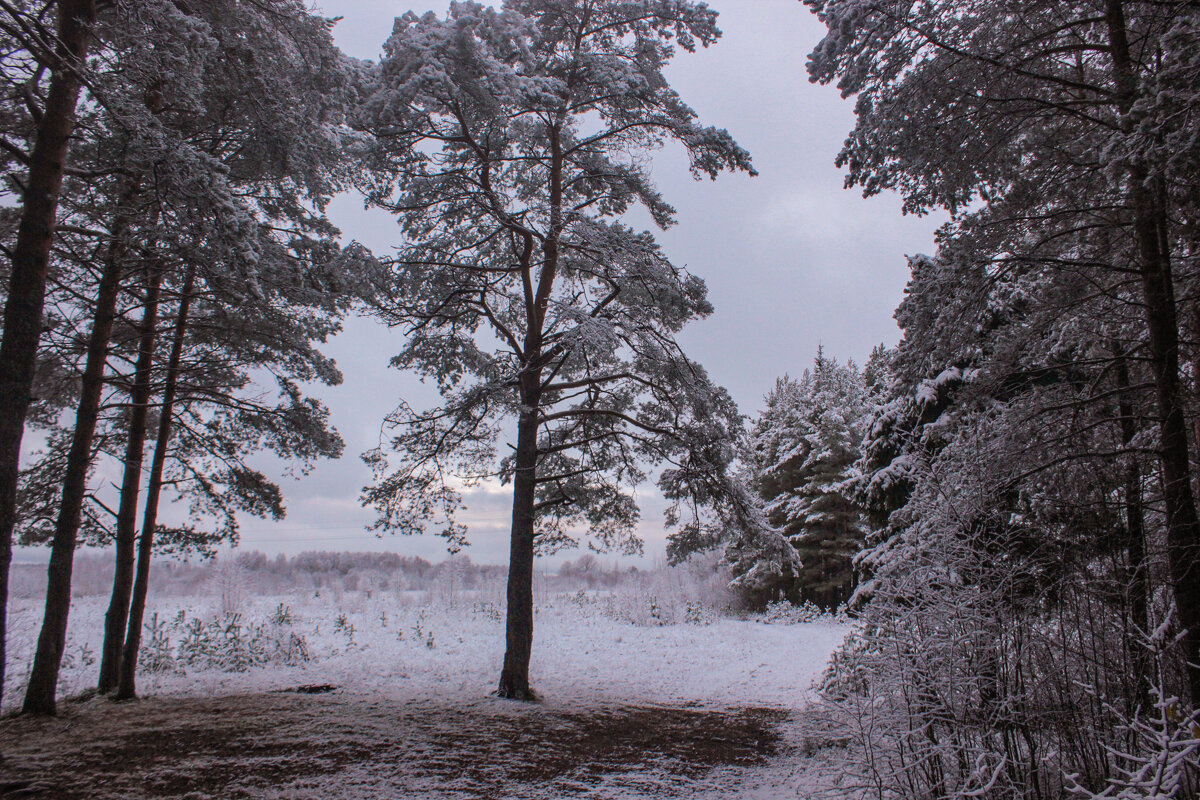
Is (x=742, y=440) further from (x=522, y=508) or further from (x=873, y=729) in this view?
(x=873, y=729)

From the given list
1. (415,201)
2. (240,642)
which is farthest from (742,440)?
(240,642)

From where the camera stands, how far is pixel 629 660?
1595cm

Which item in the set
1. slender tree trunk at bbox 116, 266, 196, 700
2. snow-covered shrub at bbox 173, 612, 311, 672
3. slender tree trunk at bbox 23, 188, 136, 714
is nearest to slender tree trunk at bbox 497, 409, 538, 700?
slender tree trunk at bbox 116, 266, 196, 700

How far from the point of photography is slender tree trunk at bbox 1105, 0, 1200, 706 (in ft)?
16.9

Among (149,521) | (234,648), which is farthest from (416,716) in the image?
(234,648)

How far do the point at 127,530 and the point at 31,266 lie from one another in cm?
539

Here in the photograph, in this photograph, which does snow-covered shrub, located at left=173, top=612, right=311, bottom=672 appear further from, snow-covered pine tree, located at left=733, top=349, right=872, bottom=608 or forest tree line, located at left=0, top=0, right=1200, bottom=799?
snow-covered pine tree, located at left=733, top=349, right=872, bottom=608

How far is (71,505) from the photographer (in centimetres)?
850

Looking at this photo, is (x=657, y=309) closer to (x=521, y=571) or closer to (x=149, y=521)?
(x=521, y=571)

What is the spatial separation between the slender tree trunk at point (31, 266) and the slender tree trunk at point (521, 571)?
6.13 metres

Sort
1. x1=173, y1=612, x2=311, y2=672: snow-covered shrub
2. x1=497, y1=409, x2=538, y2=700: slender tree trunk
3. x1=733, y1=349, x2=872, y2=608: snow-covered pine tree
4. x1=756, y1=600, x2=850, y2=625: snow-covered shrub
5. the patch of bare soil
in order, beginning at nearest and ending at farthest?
the patch of bare soil < x1=497, y1=409, x2=538, y2=700: slender tree trunk < x1=173, y1=612, x2=311, y2=672: snow-covered shrub < x1=756, y1=600, x2=850, y2=625: snow-covered shrub < x1=733, y1=349, x2=872, y2=608: snow-covered pine tree

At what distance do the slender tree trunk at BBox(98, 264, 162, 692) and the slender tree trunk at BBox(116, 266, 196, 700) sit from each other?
135 mm

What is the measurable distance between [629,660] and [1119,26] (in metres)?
14.8

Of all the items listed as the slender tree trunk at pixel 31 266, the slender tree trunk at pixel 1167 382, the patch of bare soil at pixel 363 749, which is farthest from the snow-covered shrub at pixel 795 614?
the slender tree trunk at pixel 31 266
